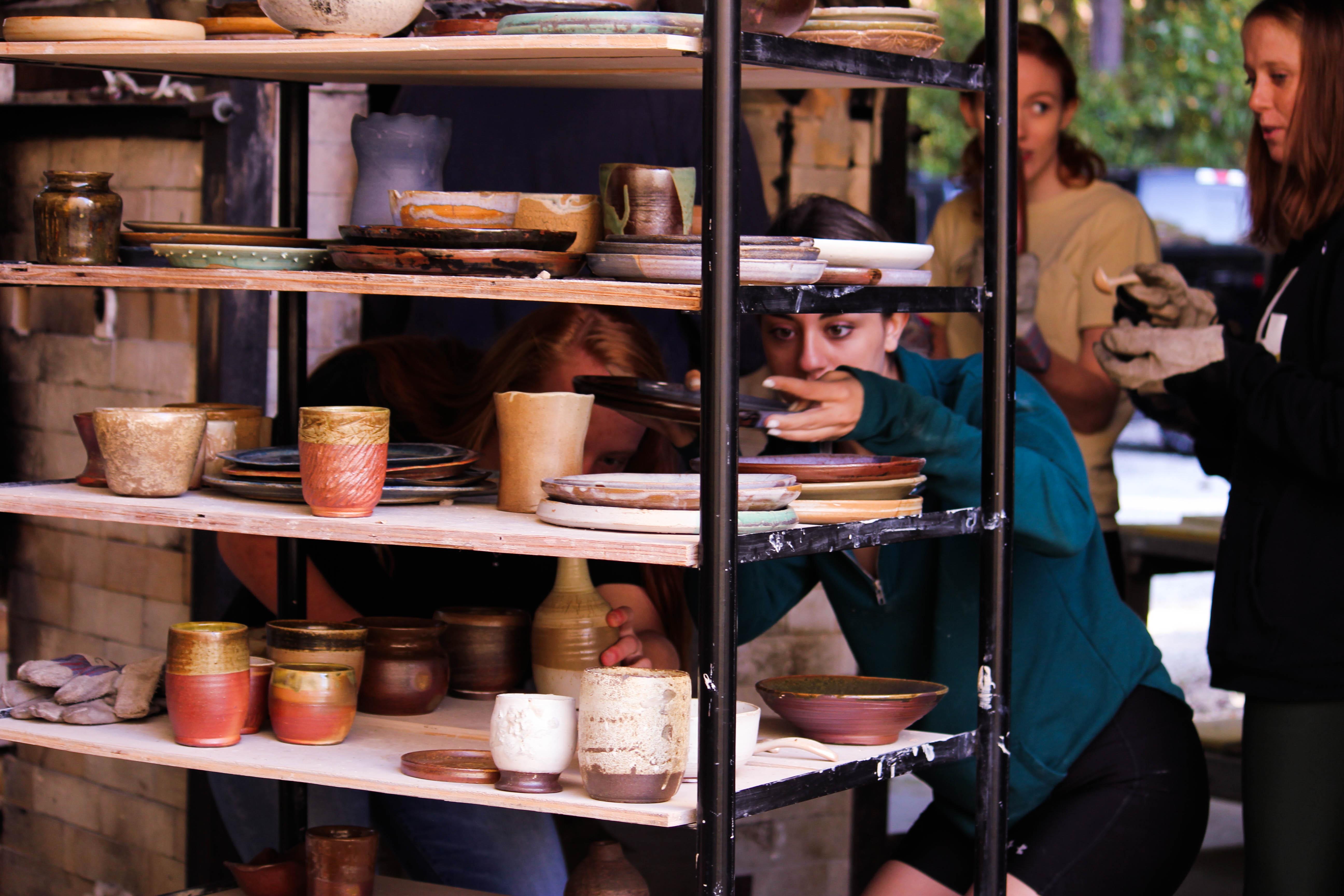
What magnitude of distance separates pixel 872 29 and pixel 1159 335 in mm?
881

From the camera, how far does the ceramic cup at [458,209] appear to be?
7.10 ft

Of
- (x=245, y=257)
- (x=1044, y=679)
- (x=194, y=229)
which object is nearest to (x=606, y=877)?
(x=1044, y=679)

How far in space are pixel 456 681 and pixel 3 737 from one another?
67 cm

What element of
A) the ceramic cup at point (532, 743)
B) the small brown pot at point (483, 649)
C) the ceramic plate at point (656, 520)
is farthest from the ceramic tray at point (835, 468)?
the small brown pot at point (483, 649)

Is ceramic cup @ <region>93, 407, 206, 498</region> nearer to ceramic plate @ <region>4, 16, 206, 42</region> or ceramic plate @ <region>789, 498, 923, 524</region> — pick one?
ceramic plate @ <region>4, 16, 206, 42</region>

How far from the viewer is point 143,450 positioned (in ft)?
7.18

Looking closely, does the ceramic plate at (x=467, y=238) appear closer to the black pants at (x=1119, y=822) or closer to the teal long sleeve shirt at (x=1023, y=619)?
the teal long sleeve shirt at (x=1023, y=619)

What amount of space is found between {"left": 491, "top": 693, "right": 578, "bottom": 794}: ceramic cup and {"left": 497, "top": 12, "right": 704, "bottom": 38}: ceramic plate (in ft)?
2.71

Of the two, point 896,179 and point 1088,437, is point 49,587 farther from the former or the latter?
point 1088,437

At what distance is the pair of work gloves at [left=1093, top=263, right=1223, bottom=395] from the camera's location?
2611 millimetres

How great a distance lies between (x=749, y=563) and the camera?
2.61 metres

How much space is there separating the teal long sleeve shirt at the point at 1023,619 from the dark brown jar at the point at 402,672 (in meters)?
0.48

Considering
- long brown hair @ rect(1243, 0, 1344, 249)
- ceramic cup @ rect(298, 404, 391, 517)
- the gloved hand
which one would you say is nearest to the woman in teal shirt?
the gloved hand

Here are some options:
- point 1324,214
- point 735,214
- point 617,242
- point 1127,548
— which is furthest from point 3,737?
point 1127,548
